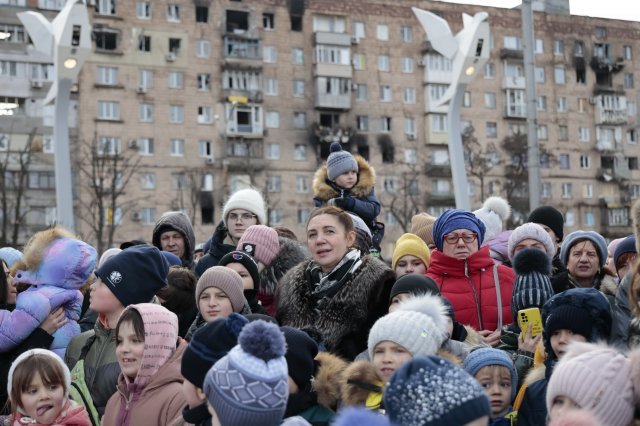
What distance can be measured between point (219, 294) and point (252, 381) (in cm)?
249

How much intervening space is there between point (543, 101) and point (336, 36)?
16.7 m

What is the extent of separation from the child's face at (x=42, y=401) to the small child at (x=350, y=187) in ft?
11.9

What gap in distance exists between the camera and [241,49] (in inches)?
2345

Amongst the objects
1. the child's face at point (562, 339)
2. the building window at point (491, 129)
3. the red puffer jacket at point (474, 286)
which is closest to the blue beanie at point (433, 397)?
the child's face at point (562, 339)

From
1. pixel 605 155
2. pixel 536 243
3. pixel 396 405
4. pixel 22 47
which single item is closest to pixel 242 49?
pixel 22 47

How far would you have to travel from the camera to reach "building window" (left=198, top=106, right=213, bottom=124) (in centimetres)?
5856

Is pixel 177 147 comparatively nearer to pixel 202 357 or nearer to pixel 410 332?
pixel 410 332

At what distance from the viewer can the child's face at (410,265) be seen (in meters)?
7.33

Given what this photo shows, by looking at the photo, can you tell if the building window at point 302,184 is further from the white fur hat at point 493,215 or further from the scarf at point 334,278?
the scarf at point 334,278

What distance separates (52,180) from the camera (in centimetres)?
5422

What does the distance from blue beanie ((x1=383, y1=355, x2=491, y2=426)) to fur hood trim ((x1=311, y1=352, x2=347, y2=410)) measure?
1.47 m

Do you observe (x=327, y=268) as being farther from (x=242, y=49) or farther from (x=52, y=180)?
(x=242, y=49)

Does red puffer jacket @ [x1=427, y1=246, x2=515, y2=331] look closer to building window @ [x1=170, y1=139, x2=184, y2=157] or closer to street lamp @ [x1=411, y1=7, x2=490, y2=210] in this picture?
street lamp @ [x1=411, y1=7, x2=490, y2=210]

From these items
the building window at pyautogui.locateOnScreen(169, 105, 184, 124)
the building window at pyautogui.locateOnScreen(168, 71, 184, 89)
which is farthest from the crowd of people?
the building window at pyautogui.locateOnScreen(168, 71, 184, 89)
